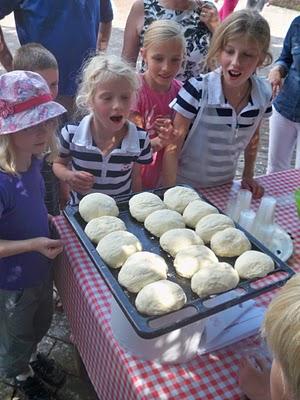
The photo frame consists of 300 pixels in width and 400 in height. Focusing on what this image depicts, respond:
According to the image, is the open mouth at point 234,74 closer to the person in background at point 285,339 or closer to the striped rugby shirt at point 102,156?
the striped rugby shirt at point 102,156

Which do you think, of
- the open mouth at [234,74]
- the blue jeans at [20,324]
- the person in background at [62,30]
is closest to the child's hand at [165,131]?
the open mouth at [234,74]

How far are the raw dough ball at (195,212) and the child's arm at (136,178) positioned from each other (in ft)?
2.18

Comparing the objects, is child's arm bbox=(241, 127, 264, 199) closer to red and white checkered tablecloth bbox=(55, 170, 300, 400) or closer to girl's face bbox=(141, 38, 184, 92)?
red and white checkered tablecloth bbox=(55, 170, 300, 400)

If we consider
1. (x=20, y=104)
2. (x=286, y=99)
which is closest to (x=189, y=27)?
(x=286, y=99)

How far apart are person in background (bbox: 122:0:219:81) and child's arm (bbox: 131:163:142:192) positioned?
2.42 ft

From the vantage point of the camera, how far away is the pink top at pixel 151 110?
7.02 feet

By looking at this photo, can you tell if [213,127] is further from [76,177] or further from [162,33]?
[76,177]

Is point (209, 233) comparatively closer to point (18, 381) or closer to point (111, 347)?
point (111, 347)

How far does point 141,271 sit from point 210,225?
0.99 ft

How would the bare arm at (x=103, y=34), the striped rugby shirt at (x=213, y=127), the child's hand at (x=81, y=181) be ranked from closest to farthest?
1. the child's hand at (x=81, y=181)
2. the striped rugby shirt at (x=213, y=127)
3. the bare arm at (x=103, y=34)

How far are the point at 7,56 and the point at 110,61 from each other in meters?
1.06

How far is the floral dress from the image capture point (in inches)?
92.0

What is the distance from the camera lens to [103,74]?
5.81 feet

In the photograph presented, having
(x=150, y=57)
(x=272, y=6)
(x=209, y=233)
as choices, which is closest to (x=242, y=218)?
(x=209, y=233)
